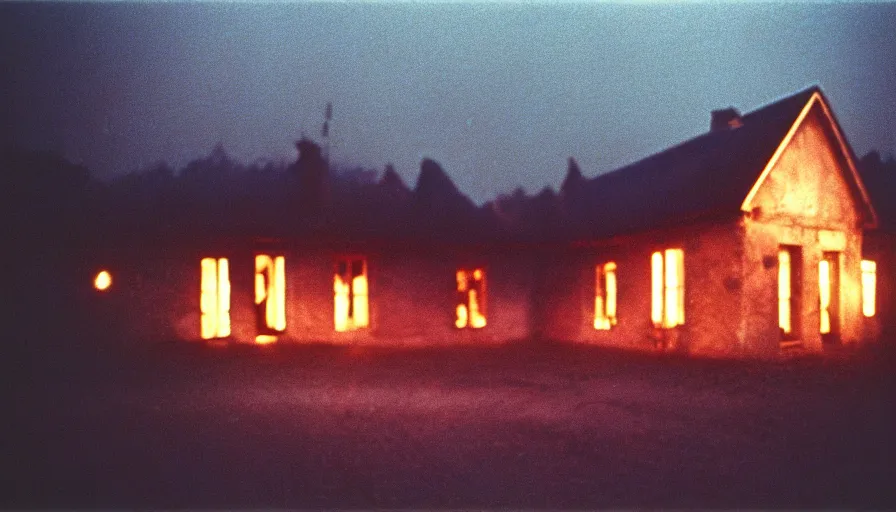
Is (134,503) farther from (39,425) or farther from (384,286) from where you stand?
(384,286)

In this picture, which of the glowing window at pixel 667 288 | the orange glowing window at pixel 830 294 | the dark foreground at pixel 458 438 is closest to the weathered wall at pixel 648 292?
the glowing window at pixel 667 288

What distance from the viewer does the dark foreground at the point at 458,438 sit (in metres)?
4.54

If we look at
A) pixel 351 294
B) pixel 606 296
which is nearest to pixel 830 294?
pixel 606 296

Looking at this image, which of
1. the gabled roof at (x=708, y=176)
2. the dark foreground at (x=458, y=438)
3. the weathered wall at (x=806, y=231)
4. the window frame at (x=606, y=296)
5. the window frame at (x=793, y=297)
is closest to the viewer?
the dark foreground at (x=458, y=438)

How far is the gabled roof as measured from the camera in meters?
11.4

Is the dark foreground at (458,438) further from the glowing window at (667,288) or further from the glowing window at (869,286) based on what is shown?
the glowing window at (869,286)

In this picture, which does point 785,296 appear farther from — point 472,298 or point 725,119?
point 472,298

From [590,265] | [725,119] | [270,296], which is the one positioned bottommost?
[270,296]

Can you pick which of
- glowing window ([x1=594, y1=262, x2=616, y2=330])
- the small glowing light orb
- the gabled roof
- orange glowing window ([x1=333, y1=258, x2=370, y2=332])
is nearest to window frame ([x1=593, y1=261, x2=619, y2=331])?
glowing window ([x1=594, y1=262, x2=616, y2=330])

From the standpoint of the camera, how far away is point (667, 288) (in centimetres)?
1298

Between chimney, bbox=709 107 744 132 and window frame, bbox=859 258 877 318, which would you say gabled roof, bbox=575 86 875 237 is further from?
window frame, bbox=859 258 877 318

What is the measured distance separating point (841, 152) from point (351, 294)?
12.3 meters

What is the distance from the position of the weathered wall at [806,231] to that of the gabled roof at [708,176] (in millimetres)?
380

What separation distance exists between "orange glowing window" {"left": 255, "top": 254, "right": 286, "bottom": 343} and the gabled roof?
8515 mm
